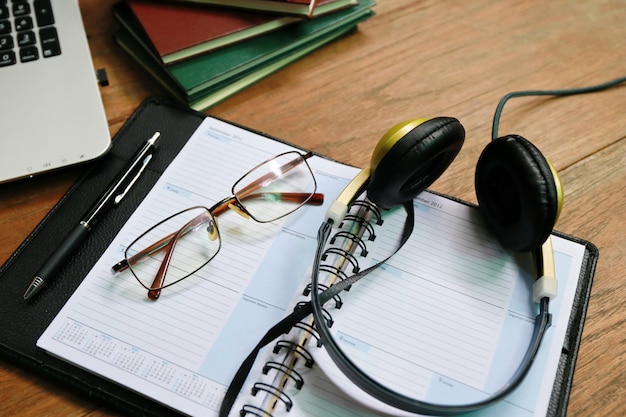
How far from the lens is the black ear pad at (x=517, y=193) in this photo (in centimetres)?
59

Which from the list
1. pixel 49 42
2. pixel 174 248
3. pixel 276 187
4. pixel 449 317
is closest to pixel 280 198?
pixel 276 187

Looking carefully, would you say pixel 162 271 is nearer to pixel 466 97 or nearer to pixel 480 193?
pixel 480 193

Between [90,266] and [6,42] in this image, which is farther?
[6,42]

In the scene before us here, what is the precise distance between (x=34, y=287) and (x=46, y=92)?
25cm

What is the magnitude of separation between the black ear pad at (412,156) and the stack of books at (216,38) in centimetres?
27

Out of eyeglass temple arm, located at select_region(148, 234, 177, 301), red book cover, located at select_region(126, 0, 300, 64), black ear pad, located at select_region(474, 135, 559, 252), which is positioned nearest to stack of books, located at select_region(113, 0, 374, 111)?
red book cover, located at select_region(126, 0, 300, 64)

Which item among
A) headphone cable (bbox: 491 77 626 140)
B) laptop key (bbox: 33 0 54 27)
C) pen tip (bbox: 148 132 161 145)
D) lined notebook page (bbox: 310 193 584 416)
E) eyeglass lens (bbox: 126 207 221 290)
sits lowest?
lined notebook page (bbox: 310 193 584 416)

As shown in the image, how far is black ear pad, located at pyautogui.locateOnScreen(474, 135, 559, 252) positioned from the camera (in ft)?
1.94

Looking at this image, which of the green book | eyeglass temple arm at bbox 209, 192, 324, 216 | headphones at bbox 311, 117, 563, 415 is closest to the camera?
headphones at bbox 311, 117, 563, 415

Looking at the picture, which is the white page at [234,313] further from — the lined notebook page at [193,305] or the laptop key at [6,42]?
the laptop key at [6,42]

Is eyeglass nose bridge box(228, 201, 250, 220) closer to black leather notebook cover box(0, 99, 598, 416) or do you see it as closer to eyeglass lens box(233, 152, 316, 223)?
eyeglass lens box(233, 152, 316, 223)

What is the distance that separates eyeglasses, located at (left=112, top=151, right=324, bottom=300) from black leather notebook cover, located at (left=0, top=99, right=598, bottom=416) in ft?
0.17

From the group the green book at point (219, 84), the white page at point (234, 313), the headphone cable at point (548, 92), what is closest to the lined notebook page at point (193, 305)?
the white page at point (234, 313)

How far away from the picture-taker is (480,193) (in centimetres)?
69
